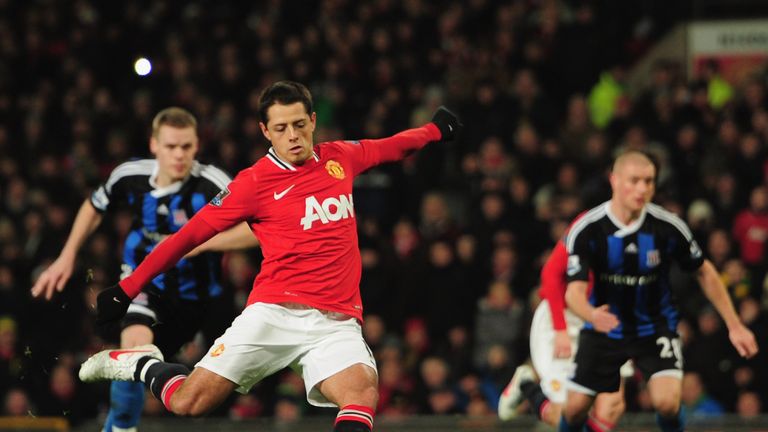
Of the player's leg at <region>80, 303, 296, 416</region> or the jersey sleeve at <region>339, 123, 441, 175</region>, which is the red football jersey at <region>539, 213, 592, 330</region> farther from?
the player's leg at <region>80, 303, 296, 416</region>

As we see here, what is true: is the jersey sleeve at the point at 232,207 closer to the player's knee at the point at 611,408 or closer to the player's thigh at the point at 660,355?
the player's thigh at the point at 660,355

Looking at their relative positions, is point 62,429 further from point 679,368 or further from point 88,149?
point 679,368

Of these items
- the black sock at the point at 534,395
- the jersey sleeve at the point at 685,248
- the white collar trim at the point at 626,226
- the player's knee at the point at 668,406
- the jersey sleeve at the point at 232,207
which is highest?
the jersey sleeve at the point at 232,207

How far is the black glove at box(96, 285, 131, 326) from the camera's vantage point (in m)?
6.25

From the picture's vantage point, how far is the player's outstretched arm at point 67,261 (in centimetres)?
732

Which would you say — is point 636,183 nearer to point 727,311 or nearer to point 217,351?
point 727,311

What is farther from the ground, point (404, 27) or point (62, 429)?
point (404, 27)

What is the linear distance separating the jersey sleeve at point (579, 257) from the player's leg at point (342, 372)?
1780 millimetres

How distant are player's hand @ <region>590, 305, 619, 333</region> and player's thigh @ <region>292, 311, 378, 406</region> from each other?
159cm

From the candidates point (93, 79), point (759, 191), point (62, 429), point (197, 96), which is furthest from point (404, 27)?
point (62, 429)

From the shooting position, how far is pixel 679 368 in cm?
767

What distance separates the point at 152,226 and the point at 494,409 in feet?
15.2

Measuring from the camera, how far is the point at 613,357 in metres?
7.84

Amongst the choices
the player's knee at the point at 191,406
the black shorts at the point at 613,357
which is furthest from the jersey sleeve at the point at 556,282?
the player's knee at the point at 191,406
